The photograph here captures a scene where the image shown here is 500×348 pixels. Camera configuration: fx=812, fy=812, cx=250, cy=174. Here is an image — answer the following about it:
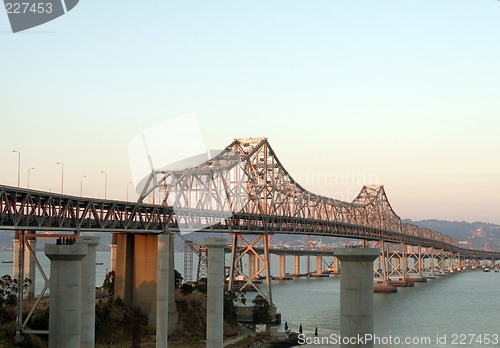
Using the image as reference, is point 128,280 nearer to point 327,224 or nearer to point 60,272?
point 60,272

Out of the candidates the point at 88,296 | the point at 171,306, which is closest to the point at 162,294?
the point at 171,306

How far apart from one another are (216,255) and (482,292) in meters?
147

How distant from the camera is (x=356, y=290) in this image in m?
33.7

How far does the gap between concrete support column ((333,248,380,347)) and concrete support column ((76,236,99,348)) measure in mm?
20892

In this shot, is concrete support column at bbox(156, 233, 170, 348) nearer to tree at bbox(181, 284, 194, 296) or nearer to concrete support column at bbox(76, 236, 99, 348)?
concrete support column at bbox(76, 236, 99, 348)

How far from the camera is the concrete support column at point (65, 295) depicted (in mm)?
34625

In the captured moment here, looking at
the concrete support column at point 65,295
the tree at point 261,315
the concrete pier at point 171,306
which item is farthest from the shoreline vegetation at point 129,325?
the concrete support column at point 65,295

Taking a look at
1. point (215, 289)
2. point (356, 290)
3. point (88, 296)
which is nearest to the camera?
point (356, 290)

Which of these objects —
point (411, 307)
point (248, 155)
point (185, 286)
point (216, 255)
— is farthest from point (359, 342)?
point (411, 307)

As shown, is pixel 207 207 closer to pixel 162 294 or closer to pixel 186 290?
pixel 186 290

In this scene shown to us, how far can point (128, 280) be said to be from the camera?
81.1m

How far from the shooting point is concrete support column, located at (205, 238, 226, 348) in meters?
57.5

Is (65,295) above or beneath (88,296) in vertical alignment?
above

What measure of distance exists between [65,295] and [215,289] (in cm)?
2432
